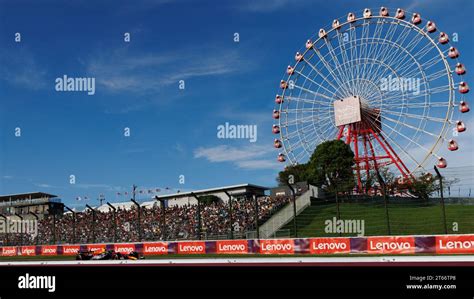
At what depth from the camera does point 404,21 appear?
4478cm

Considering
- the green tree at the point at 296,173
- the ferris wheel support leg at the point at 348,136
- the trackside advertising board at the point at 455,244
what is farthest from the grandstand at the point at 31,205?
the trackside advertising board at the point at 455,244

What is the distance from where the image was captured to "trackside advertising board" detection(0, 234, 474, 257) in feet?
60.7

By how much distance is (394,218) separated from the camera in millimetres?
30562

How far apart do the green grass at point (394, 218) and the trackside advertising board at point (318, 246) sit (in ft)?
20.5

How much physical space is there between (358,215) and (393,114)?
18.3 meters

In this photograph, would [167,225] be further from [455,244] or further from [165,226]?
[455,244]

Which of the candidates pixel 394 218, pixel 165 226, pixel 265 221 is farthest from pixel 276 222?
pixel 165 226

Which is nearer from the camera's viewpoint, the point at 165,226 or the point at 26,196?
the point at 165,226

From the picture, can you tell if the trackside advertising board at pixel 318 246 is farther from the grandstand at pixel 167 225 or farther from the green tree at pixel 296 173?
the green tree at pixel 296 173

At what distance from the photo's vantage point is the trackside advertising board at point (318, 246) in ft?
60.7

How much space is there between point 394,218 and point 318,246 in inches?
437

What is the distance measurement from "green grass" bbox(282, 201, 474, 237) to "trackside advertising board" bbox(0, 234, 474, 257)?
20.5ft
